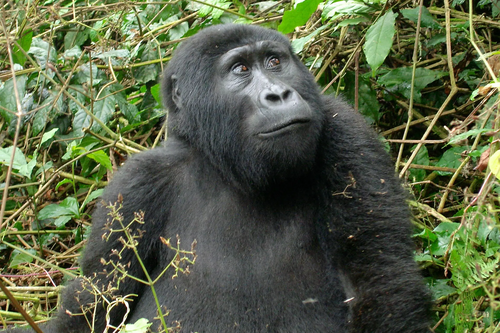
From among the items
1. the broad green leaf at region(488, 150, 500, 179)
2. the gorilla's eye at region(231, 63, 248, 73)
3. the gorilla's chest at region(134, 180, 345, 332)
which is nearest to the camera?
the broad green leaf at region(488, 150, 500, 179)

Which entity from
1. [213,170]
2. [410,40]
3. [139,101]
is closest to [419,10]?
[410,40]

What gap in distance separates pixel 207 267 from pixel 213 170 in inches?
21.2

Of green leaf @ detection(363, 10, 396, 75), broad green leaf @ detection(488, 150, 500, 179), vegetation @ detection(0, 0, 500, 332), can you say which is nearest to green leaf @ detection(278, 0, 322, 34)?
vegetation @ detection(0, 0, 500, 332)

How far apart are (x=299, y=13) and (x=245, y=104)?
1.20 metres

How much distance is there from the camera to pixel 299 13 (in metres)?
3.92

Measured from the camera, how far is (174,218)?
10.8ft

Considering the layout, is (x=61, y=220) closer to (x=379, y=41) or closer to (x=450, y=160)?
(x=379, y=41)

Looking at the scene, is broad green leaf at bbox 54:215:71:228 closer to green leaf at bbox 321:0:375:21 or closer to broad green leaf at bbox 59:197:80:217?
broad green leaf at bbox 59:197:80:217

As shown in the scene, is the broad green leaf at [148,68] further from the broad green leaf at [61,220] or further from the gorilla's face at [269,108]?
the gorilla's face at [269,108]

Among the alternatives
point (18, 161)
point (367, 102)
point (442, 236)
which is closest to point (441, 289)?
point (442, 236)

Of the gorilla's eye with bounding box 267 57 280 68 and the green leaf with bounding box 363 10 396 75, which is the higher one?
the gorilla's eye with bounding box 267 57 280 68

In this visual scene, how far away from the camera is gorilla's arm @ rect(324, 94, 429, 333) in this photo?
2.70m

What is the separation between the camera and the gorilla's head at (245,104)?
2.79 meters

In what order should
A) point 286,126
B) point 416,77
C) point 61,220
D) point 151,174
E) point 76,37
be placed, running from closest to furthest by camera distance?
point 286,126, point 151,174, point 416,77, point 61,220, point 76,37
